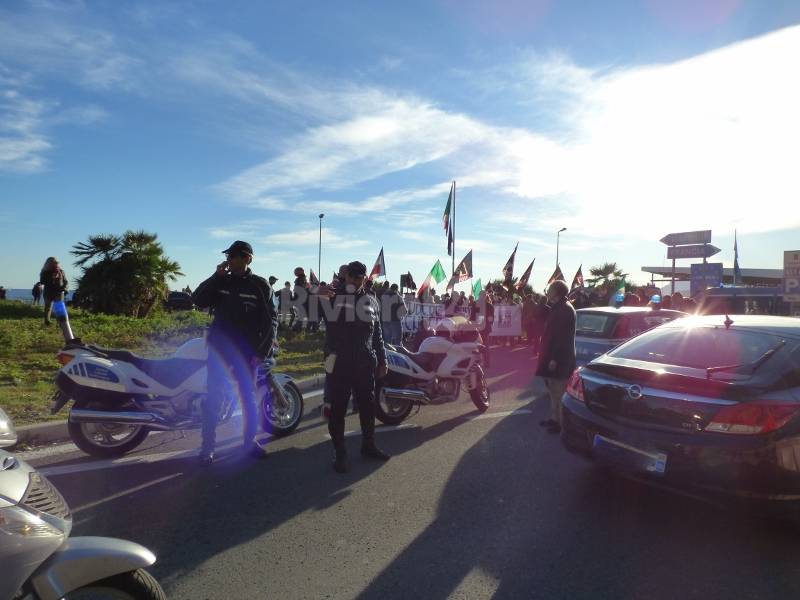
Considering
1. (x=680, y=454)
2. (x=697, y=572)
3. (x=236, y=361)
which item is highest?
(x=236, y=361)

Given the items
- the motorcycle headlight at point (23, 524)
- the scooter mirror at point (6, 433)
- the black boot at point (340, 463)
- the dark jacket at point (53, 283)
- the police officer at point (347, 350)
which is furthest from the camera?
the dark jacket at point (53, 283)

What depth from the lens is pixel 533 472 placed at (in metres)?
5.11

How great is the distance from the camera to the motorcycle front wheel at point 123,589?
6.70ft

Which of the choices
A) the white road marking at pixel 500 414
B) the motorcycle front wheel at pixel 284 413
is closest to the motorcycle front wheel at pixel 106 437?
the motorcycle front wheel at pixel 284 413

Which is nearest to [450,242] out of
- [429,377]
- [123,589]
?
[429,377]

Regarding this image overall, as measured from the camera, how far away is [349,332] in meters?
5.24

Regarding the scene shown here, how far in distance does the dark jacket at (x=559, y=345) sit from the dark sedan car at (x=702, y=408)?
1800 millimetres

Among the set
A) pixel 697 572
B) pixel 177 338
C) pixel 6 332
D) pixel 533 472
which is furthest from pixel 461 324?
pixel 6 332

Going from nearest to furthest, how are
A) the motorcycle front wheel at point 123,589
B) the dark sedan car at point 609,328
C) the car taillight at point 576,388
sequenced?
1. the motorcycle front wheel at point 123,589
2. the car taillight at point 576,388
3. the dark sedan car at point 609,328

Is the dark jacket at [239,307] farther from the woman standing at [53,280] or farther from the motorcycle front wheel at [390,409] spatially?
the woman standing at [53,280]

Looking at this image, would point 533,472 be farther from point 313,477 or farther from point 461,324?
point 461,324

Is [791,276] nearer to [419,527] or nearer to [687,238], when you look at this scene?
[687,238]

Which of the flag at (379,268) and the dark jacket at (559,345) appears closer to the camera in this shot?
the dark jacket at (559,345)

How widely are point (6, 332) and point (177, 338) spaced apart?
9.78ft
